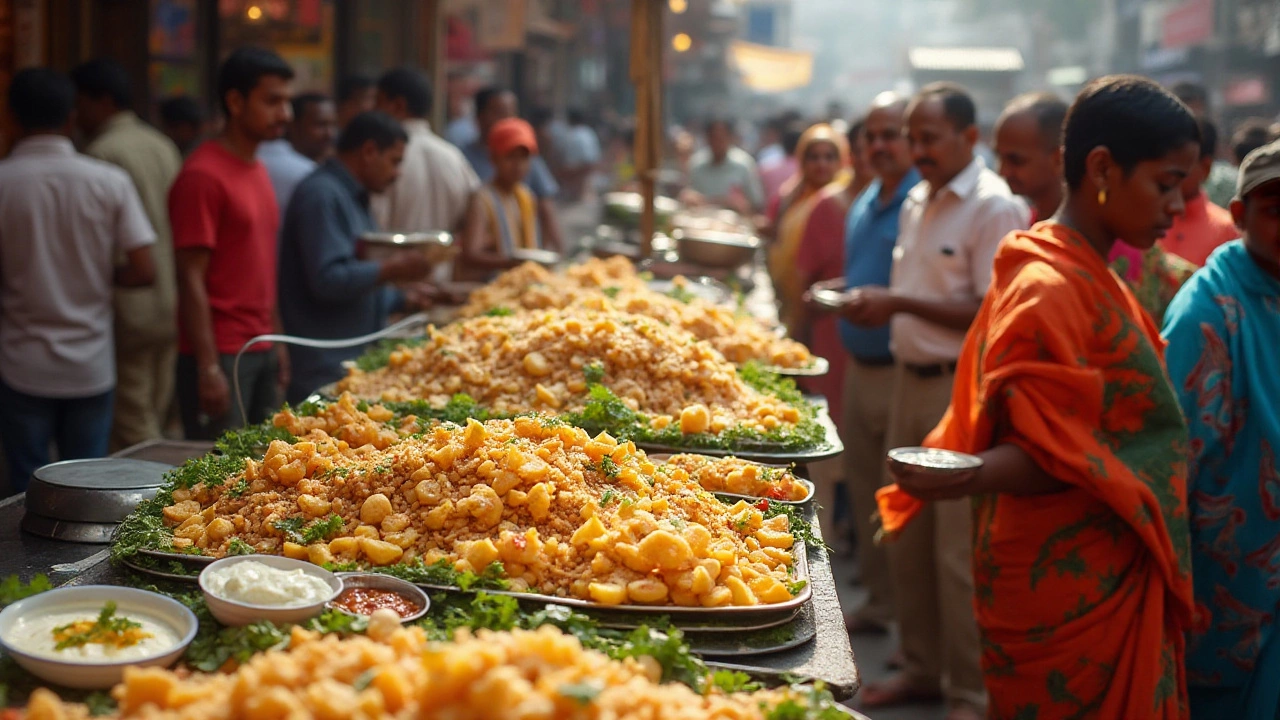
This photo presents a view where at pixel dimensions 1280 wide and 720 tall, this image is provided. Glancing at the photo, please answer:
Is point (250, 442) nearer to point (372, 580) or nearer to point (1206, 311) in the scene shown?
point (372, 580)

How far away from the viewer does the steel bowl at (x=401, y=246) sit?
5691 mm

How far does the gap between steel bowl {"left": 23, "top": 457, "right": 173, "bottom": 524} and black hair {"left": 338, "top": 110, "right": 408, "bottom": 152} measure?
114 inches

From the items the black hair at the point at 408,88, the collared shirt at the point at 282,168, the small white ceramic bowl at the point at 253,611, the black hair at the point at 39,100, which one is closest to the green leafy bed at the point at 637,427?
the small white ceramic bowl at the point at 253,611

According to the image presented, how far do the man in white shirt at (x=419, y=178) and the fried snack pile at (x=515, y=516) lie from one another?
4.32 m

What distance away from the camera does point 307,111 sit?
27.5 feet

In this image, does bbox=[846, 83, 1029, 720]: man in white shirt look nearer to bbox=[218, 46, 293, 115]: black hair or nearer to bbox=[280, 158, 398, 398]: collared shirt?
bbox=[280, 158, 398, 398]: collared shirt

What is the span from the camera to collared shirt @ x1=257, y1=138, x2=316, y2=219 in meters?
6.89

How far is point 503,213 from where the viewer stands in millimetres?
7891

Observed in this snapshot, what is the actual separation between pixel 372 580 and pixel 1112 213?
7.08ft

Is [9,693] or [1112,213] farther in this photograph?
[1112,213]

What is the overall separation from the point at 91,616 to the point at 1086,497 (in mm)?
2466

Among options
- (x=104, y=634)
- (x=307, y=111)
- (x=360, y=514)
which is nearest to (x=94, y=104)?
(x=307, y=111)

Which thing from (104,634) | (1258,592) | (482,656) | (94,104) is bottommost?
(1258,592)

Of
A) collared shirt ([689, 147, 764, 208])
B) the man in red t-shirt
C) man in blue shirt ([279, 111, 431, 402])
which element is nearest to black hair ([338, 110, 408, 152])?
man in blue shirt ([279, 111, 431, 402])
